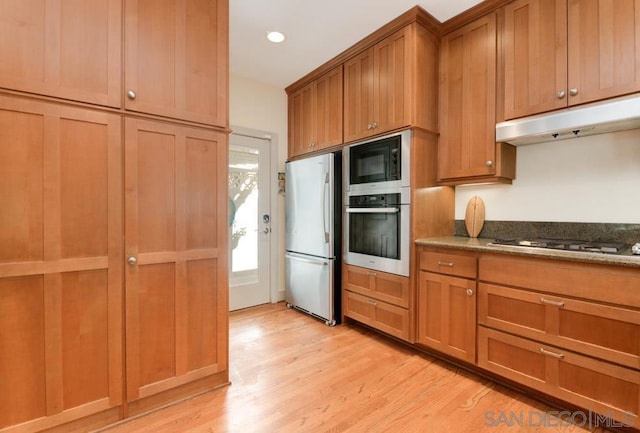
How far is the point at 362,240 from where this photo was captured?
9.07 ft

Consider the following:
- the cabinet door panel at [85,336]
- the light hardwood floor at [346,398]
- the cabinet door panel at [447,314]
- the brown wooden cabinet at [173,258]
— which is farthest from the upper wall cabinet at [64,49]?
the cabinet door panel at [447,314]

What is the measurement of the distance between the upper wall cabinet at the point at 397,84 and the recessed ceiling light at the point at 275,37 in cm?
69

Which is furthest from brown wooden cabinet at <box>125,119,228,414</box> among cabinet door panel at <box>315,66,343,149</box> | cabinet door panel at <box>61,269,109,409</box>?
cabinet door panel at <box>315,66,343,149</box>

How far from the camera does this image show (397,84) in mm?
2424

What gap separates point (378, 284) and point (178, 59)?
217 cm

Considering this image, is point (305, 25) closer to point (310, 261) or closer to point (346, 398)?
point (310, 261)

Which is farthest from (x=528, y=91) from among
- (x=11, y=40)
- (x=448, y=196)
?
(x=11, y=40)

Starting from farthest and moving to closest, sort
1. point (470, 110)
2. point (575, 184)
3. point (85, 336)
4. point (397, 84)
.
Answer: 1. point (397, 84)
2. point (470, 110)
3. point (575, 184)
4. point (85, 336)

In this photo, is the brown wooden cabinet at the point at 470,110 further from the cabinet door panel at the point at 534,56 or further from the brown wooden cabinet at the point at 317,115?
the brown wooden cabinet at the point at 317,115

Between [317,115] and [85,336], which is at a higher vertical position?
[317,115]

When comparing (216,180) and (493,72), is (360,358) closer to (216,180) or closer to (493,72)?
(216,180)

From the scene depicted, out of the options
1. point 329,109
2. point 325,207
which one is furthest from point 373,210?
point 329,109

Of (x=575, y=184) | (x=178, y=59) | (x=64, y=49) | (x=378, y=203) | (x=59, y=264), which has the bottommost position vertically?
(x=59, y=264)

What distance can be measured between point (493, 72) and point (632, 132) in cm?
92
